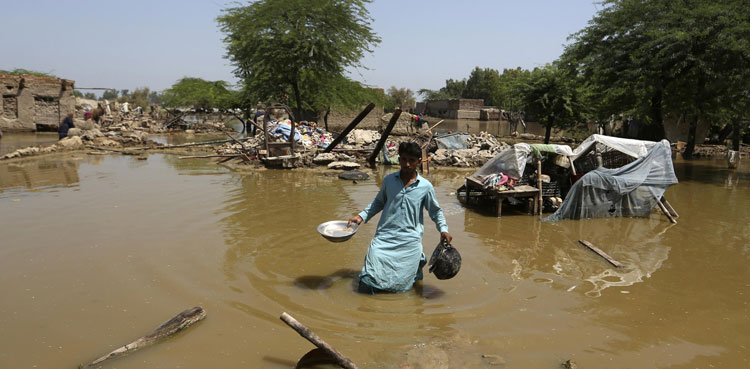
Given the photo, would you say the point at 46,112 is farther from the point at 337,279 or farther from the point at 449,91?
the point at 449,91

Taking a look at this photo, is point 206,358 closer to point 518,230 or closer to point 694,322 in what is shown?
point 694,322

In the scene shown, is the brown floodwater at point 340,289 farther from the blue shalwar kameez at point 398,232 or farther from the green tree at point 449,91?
the green tree at point 449,91

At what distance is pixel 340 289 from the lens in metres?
4.62

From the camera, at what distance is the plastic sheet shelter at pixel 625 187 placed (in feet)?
26.3

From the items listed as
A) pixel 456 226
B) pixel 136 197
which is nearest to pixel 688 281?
pixel 456 226

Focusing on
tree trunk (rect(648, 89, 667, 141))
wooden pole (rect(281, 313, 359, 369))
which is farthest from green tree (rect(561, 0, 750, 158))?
wooden pole (rect(281, 313, 359, 369))

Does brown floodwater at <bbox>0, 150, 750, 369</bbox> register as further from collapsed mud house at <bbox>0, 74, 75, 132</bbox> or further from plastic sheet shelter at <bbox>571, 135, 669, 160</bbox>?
collapsed mud house at <bbox>0, 74, 75, 132</bbox>

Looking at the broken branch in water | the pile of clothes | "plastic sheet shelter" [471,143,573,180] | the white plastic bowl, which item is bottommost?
the broken branch in water

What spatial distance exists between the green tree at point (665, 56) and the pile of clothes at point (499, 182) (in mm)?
8166

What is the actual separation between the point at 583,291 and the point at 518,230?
2709mm

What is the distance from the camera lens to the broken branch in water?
10.6ft

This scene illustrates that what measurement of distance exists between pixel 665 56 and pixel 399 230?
13.3 metres

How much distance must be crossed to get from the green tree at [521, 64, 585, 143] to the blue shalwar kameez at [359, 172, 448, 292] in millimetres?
17372

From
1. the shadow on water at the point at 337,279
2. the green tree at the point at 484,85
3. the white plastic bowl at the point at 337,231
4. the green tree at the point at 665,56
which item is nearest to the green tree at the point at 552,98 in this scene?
the green tree at the point at 665,56
